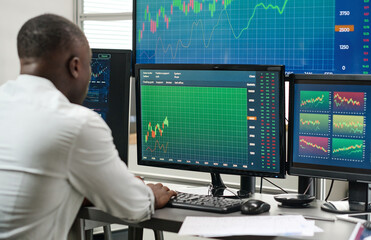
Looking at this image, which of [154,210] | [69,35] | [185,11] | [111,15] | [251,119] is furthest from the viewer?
[111,15]

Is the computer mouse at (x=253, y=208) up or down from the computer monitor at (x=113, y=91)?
down

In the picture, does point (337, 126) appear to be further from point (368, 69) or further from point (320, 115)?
point (368, 69)

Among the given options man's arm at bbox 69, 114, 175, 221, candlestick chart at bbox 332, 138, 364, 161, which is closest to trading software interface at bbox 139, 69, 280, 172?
candlestick chart at bbox 332, 138, 364, 161

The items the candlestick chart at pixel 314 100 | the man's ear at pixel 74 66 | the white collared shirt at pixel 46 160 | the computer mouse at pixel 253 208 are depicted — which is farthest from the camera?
the candlestick chart at pixel 314 100

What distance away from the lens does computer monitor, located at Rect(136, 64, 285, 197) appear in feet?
6.50

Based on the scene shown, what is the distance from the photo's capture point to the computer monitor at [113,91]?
7.53ft

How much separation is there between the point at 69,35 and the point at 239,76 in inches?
28.6

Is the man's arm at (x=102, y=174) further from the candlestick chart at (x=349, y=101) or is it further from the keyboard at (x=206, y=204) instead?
the candlestick chart at (x=349, y=101)

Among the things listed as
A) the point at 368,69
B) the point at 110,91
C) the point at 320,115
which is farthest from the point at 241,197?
the point at 368,69

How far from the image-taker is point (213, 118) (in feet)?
6.84

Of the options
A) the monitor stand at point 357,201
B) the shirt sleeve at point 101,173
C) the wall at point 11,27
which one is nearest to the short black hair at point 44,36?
the shirt sleeve at point 101,173

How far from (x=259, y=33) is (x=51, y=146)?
1559 millimetres

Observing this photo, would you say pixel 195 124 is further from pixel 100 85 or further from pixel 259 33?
pixel 259 33

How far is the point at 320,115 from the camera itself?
1.92 metres
